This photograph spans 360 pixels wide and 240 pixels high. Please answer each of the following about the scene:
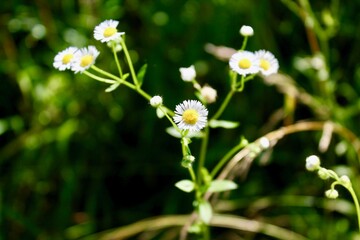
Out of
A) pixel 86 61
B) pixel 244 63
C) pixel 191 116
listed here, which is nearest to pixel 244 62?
pixel 244 63

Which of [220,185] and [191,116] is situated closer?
[191,116]

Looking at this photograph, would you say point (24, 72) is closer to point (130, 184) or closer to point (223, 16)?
point (130, 184)

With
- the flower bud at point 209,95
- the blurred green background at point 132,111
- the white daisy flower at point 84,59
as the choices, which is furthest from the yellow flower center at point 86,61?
the blurred green background at point 132,111

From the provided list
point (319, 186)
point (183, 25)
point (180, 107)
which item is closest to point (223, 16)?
point (183, 25)

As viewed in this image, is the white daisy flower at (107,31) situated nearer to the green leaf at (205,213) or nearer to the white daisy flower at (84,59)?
the white daisy flower at (84,59)

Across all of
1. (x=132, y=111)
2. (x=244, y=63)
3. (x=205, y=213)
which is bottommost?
(x=205, y=213)

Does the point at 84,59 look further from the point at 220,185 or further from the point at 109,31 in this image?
the point at 220,185
